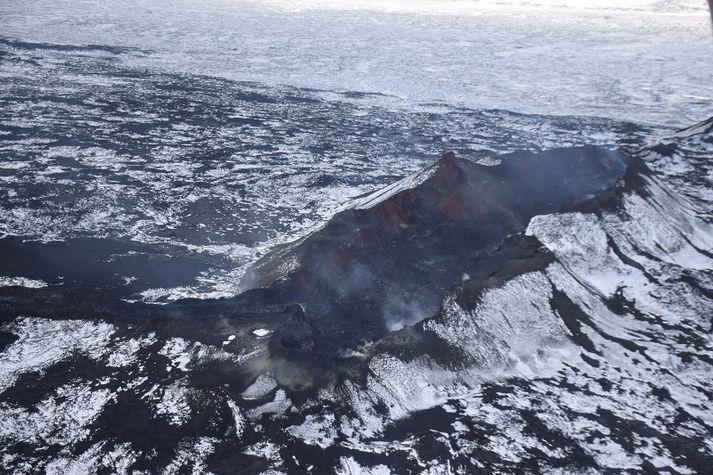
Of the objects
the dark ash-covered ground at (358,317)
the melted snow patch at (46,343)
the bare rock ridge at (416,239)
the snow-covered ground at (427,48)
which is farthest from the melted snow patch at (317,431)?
the snow-covered ground at (427,48)

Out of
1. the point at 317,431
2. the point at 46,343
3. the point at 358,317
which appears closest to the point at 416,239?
the point at 358,317

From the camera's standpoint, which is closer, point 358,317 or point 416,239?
point 358,317

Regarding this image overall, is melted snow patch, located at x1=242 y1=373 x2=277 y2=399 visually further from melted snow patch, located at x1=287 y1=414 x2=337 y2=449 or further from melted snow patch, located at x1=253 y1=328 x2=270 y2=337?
melted snow patch, located at x1=253 y1=328 x2=270 y2=337

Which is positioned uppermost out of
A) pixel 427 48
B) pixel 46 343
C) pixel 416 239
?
pixel 427 48

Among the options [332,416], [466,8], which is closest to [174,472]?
[332,416]

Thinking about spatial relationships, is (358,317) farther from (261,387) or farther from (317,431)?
(317,431)

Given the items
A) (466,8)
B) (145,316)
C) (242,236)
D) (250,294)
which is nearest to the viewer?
(145,316)

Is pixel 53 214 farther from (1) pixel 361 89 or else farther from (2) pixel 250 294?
(1) pixel 361 89

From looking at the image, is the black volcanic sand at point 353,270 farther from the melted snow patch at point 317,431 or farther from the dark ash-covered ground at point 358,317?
the melted snow patch at point 317,431
